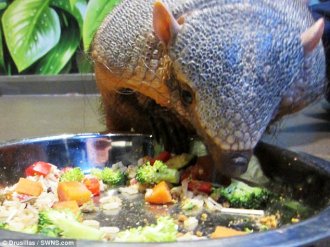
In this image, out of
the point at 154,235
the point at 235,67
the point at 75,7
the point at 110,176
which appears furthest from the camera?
the point at 75,7

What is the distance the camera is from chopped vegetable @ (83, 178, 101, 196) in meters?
1.39

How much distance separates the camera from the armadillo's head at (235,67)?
1.12m

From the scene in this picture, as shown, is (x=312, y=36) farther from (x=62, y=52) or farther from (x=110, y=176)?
(x=62, y=52)

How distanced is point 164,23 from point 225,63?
205 millimetres

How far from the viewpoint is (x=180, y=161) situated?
5.00ft

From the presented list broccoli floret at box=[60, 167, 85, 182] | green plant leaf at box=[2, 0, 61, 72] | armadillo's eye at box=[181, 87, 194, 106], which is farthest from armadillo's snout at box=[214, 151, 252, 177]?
green plant leaf at box=[2, 0, 61, 72]

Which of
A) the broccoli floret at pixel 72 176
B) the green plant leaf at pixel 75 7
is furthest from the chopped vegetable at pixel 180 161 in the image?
the green plant leaf at pixel 75 7

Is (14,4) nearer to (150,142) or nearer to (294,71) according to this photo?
(150,142)

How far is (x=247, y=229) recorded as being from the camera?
1.17m

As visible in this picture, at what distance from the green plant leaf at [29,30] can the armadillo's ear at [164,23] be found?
11.1 ft

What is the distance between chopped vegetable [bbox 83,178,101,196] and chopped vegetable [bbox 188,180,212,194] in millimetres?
222

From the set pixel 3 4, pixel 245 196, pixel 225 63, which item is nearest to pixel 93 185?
pixel 245 196

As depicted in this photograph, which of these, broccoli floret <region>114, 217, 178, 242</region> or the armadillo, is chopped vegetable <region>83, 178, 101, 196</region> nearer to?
the armadillo

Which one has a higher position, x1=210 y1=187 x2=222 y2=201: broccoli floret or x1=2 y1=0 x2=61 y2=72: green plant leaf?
x1=2 y1=0 x2=61 y2=72: green plant leaf
